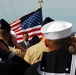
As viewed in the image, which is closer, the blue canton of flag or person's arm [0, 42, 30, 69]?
person's arm [0, 42, 30, 69]

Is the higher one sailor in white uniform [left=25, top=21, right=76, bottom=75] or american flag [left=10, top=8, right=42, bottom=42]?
sailor in white uniform [left=25, top=21, right=76, bottom=75]

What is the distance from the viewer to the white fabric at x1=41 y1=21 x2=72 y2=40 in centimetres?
411

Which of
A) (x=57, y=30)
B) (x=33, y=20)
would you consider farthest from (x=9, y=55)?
(x=33, y=20)

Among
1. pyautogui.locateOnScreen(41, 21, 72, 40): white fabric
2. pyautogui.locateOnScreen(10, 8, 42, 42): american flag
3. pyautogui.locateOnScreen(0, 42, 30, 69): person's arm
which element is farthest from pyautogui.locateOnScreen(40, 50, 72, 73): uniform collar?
pyautogui.locateOnScreen(10, 8, 42, 42): american flag

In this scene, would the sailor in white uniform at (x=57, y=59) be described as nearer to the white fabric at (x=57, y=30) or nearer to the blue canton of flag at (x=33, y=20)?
the white fabric at (x=57, y=30)

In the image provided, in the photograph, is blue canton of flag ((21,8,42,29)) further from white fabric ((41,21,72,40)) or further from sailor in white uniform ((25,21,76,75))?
sailor in white uniform ((25,21,76,75))

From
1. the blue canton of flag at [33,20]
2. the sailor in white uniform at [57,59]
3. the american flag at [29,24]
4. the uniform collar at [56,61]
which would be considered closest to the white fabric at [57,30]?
the sailor in white uniform at [57,59]

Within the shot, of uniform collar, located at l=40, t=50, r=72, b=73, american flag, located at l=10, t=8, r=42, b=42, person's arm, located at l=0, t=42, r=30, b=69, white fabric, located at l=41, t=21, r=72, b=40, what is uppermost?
white fabric, located at l=41, t=21, r=72, b=40

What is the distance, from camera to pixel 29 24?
1457 centimetres

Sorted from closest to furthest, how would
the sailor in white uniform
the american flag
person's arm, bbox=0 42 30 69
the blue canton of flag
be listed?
the sailor in white uniform < person's arm, bbox=0 42 30 69 < the american flag < the blue canton of flag

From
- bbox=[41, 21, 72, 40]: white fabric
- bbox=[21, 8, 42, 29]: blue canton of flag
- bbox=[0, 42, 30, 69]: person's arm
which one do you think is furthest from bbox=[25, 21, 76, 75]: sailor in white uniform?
bbox=[21, 8, 42, 29]: blue canton of flag

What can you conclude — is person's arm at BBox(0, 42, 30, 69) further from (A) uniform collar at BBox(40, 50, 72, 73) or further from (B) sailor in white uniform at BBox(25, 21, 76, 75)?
(A) uniform collar at BBox(40, 50, 72, 73)

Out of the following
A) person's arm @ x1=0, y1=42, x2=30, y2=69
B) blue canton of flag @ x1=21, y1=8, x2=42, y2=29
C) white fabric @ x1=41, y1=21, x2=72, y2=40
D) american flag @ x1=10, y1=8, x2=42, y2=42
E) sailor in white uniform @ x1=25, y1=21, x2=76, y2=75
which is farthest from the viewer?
blue canton of flag @ x1=21, y1=8, x2=42, y2=29

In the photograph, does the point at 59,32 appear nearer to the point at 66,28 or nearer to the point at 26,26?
the point at 66,28
